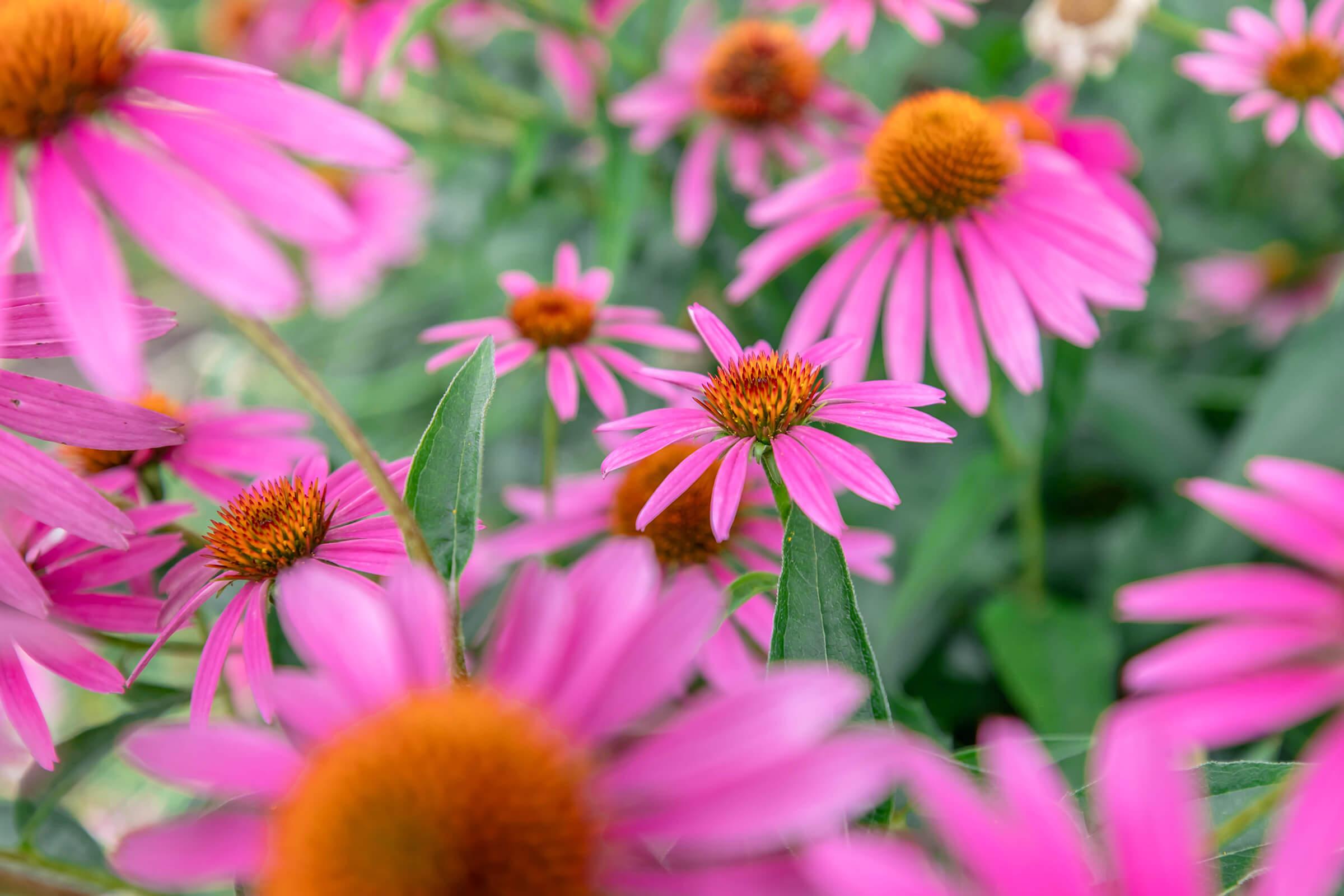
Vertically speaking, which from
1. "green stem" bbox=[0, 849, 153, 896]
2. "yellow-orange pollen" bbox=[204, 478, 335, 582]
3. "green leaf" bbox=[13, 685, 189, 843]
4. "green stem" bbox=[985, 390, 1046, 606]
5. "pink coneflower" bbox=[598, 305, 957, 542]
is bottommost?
"green stem" bbox=[0, 849, 153, 896]

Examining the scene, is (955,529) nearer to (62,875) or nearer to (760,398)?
(760,398)

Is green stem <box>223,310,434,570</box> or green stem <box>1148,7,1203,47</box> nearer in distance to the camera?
green stem <box>223,310,434,570</box>

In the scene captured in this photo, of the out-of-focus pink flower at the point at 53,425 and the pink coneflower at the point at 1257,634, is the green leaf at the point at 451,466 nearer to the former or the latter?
the out-of-focus pink flower at the point at 53,425

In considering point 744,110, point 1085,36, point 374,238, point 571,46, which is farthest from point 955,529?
point 374,238

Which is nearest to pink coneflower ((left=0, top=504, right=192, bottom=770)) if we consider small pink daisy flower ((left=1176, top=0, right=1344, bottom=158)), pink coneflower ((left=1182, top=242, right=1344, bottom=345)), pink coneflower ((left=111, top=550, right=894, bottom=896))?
pink coneflower ((left=111, top=550, right=894, bottom=896))

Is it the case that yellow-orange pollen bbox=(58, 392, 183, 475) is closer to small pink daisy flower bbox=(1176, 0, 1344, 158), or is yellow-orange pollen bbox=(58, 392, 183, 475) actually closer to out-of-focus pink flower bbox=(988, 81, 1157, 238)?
out-of-focus pink flower bbox=(988, 81, 1157, 238)

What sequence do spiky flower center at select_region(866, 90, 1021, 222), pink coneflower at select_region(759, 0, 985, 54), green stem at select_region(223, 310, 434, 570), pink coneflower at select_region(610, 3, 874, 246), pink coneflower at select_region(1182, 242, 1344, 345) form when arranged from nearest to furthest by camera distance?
green stem at select_region(223, 310, 434, 570)
spiky flower center at select_region(866, 90, 1021, 222)
pink coneflower at select_region(759, 0, 985, 54)
pink coneflower at select_region(610, 3, 874, 246)
pink coneflower at select_region(1182, 242, 1344, 345)
